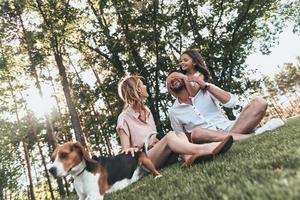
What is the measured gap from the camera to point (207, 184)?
350 cm

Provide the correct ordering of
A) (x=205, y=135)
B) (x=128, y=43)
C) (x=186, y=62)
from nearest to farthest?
(x=205, y=135) → (x=186, y=62) → (x=128, y=43)

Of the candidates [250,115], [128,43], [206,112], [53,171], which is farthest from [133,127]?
[128,43]

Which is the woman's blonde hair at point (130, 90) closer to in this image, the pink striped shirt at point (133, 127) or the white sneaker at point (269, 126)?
the pink striped shirt at point (133, 127)

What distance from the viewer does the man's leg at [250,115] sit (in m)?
8.28

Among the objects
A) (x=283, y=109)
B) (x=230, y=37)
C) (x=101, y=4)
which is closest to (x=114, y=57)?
(x=101, y=4)

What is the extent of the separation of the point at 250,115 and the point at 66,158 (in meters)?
4.40

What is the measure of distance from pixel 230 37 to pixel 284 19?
247 inches

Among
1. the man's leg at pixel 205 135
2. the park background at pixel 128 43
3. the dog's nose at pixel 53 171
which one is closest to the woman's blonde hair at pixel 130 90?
the man's leg at pixel 205 135

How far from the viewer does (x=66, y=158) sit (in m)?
5.24

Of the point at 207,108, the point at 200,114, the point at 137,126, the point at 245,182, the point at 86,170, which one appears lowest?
the point at 245,182

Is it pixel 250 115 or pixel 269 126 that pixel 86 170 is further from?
pixel 269 126

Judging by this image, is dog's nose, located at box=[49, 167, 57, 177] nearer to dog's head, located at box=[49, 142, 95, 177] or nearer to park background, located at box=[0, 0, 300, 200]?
dog's head, located at box=[49, 142, 95, 177]

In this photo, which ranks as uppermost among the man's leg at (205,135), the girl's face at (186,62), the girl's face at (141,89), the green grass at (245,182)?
Answer: the girl's face at (186,62)

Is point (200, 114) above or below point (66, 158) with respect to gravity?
above
